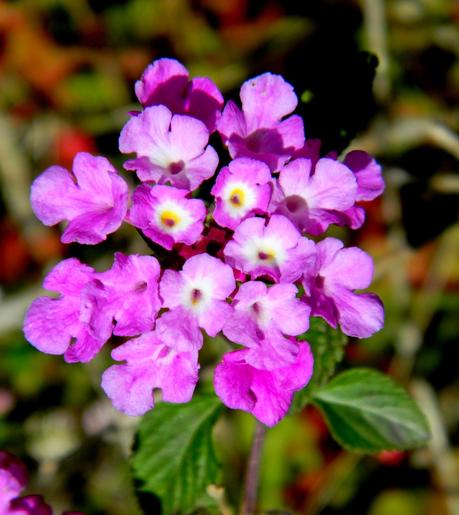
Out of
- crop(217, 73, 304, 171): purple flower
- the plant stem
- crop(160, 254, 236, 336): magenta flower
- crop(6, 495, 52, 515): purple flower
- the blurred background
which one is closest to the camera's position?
crop(160, 254, 236, 336): magenta flower

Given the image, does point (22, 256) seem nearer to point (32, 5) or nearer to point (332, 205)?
point (32, 5)

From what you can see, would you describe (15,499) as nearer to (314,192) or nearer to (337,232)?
(314,192)

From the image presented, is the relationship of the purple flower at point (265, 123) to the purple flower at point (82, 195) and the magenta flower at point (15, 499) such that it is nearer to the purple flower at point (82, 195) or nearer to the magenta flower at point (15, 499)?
the purple flower at point (82, 195)

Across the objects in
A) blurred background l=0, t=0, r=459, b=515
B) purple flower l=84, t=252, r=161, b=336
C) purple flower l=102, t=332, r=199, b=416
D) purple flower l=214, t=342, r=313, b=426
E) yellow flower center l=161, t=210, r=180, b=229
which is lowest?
blurred background l=0, t=0, r=459, b=515

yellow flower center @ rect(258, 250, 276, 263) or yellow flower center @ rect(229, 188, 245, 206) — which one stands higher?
yellow flower center @ rect(229, 188, 245, 206)

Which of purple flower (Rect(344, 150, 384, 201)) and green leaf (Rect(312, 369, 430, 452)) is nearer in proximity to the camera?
purple flower (Rect(344, 150, 384, 201))

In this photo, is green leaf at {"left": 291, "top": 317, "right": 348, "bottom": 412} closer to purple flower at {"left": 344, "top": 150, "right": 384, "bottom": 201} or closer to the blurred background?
purple flower at {"left": 344, "top": 150, "right": 384, "bottom": 201}

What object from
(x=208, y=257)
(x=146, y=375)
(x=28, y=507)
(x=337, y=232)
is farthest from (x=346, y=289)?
(x=337, y=232)

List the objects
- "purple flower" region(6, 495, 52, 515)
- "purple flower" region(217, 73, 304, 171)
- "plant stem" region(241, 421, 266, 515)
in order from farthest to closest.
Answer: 1. "plant stem" region(241, 421, 266, 515)
2. "purple flower" region(6, 495, 52, 515)
3. "purple flower" region(217, 73, 304, 171)

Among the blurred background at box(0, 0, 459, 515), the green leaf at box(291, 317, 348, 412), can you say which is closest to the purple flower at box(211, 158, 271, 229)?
the green leaf at box(291, 317, 348, 412)

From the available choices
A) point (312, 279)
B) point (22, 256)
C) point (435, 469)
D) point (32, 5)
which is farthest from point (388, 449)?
point (32, 5)
